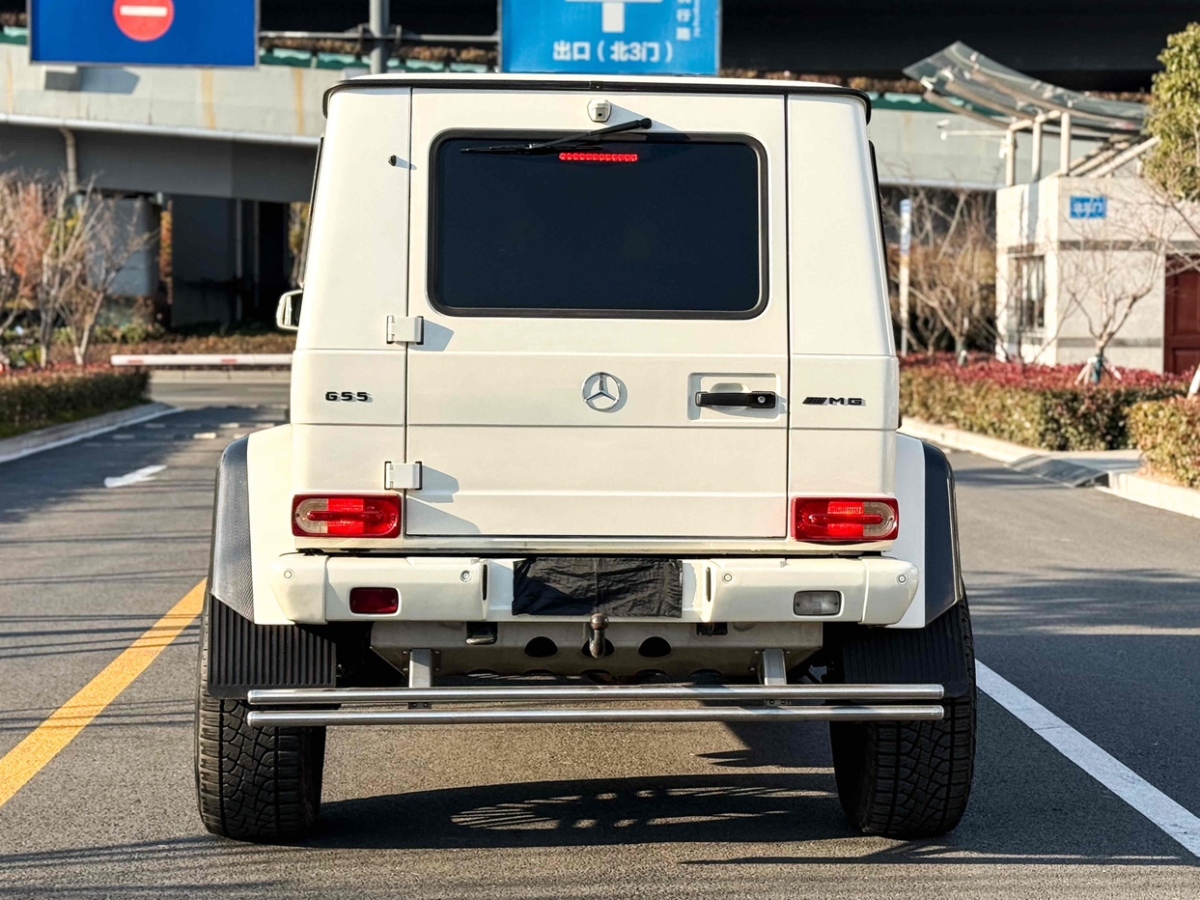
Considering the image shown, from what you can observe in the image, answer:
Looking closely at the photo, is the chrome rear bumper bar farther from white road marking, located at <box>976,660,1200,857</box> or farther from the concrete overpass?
the concrete overpass

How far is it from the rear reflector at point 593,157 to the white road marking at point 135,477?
45.6 feet

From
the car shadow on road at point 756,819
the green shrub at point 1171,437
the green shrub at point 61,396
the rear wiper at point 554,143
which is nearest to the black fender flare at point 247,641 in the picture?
the car shadow on road at point 756,819

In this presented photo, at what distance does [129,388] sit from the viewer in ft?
108

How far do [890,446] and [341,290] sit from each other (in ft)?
5.50

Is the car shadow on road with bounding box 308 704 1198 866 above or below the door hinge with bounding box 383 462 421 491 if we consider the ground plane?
below

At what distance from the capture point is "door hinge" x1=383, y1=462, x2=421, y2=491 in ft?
16.9

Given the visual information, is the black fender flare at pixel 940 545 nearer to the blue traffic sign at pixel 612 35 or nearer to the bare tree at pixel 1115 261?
the blue traffic sign at pixel 612 35

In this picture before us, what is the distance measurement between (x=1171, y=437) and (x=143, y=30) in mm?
12101

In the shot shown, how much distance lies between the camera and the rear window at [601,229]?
5.29 meters

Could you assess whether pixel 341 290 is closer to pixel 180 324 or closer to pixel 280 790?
pixel 280 790

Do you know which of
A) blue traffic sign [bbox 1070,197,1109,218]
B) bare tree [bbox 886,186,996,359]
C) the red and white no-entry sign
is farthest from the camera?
bare tree [bbox 886,186,996,359]

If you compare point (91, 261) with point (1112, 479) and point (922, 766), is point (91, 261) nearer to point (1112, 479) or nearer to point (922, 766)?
point (1112, 479)

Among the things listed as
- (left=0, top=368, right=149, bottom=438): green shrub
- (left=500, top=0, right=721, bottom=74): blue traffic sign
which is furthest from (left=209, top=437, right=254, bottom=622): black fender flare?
(left=0, top=368, right=149, bottom=438): green shrub

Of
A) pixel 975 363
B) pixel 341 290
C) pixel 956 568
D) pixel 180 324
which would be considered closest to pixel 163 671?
pixel 341 290
